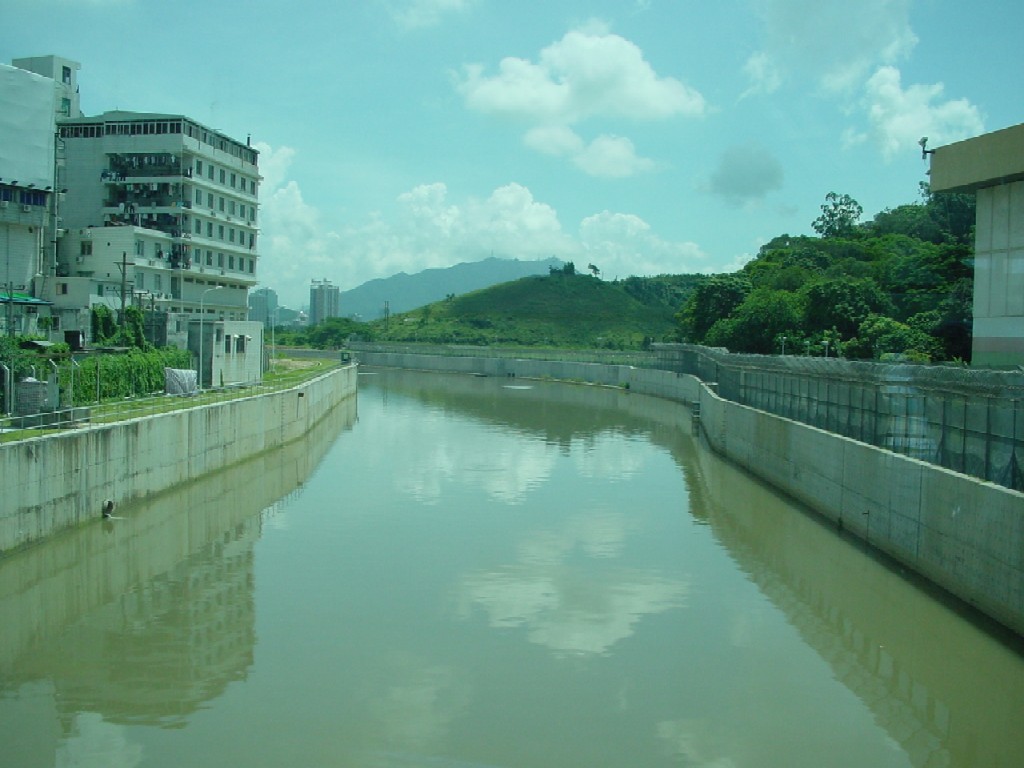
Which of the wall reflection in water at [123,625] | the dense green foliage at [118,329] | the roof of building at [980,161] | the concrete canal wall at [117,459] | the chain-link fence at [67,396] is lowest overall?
the wall reflection in water at [123,625]

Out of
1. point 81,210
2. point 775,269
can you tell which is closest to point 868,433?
point 81,210

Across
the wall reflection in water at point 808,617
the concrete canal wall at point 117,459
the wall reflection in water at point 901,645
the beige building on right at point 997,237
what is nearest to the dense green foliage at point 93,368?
the concrete canal wall at point 117,459

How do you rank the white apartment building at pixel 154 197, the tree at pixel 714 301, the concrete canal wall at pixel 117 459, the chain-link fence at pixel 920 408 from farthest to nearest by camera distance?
the tree at pixel 714 301 → the white apartment building at pixel 154 197 → the concrete canal wall at pixel 117 459 → the chain-link fence at pixel 920 408

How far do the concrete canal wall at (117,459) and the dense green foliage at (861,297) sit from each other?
2915 cm

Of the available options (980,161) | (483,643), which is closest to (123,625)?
(483,643)

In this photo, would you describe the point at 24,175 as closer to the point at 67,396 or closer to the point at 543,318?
the point at 67,396

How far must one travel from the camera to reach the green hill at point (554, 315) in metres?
148

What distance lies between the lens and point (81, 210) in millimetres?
72625

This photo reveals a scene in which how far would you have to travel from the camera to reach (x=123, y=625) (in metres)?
18.3

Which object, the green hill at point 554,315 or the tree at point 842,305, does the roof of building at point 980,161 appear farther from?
the green hill at point 554,315

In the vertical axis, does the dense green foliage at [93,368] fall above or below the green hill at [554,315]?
below

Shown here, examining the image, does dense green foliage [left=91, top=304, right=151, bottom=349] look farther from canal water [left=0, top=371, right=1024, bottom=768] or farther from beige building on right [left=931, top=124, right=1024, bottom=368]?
beige building on right [left=931, top=124, right=1024, bottom=368]

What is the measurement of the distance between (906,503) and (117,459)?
17.9 metres

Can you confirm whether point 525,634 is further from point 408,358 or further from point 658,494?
point 408,358
